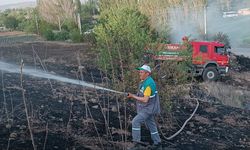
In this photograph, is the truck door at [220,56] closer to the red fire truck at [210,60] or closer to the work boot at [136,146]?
the red fire truck at [210,60]

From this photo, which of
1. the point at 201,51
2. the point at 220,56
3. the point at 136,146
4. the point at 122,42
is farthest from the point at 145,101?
the point at 220,56

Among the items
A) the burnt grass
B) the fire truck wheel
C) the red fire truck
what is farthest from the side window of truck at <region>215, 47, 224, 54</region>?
the burnt grass

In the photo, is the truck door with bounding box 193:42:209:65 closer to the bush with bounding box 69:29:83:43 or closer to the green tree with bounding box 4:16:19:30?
the bush with bounding box 69:29:83:43

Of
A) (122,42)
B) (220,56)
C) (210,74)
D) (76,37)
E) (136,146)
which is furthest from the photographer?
(76,37)

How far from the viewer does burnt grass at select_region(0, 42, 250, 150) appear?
8.11m

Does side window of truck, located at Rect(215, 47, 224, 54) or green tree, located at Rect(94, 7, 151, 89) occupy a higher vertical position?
green tree, located at Rect(94, 7, 151, 89)

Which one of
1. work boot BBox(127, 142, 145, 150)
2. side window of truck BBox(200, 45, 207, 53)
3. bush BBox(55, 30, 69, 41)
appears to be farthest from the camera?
bush BBox(55, 30, 69, 41)

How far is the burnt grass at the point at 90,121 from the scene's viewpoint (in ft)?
26.6

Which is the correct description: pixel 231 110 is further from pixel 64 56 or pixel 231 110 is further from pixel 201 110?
pixel 64 56

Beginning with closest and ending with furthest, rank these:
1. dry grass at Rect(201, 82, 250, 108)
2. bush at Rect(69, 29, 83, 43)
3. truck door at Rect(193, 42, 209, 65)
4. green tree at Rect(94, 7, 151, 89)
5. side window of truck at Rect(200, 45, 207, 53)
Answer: green tree at Rect(94, 7, 151, 89)
dry grass at Rect(201, 82, 250, 108)
truck door at Rect(193, 42, 209, 65)
side window of truck at Rect(200, 45, 207, 53)
bush at Rect(69, 29, 83, 43)

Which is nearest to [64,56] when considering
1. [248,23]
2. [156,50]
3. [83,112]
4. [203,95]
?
[203,95]

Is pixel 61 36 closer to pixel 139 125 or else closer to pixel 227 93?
pixel 227 93

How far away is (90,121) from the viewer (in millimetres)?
9391

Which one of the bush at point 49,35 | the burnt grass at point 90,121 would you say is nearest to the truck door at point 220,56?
the burnt grass at point 90,121
